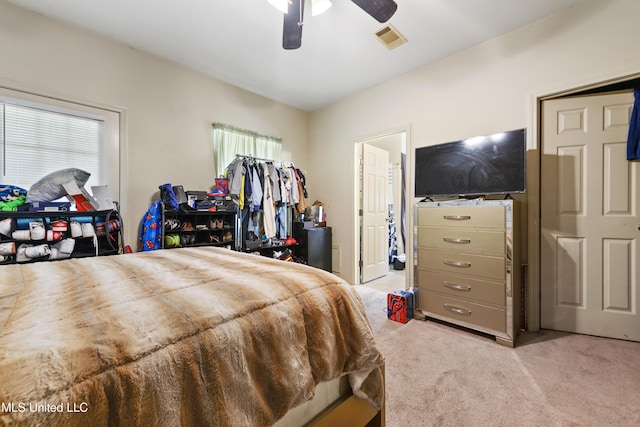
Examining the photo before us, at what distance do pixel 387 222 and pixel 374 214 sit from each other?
0.49 meters

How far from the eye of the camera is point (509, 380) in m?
1.55

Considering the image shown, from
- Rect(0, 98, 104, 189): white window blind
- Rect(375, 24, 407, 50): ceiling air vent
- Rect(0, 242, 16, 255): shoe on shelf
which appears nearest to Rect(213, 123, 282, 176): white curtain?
Rect(0, 98, 104, 189): white window blind

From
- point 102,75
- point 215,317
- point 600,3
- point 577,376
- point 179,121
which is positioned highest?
point 600,3

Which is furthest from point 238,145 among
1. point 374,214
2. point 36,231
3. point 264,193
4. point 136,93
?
point 374,214

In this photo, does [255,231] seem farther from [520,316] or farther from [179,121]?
[520,316]

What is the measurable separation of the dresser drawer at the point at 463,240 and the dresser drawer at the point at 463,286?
0.25 metres

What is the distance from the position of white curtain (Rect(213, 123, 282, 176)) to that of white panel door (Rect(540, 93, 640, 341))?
314cm

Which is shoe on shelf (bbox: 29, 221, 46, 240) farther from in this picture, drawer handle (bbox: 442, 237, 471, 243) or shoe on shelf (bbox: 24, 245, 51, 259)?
drawer handle (bbox: 442, 237, 471, 243)

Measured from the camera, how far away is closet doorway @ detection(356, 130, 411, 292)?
12.2 feet

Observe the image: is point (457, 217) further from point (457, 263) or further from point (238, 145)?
point (238, 145)

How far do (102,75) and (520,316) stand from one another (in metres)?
4.51

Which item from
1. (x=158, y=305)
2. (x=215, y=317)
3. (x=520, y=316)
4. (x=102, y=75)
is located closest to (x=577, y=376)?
(x=520, y=316)

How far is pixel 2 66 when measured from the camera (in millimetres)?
2037

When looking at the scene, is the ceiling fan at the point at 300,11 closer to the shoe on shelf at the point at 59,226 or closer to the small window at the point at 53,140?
the small window at the point at 53,140
